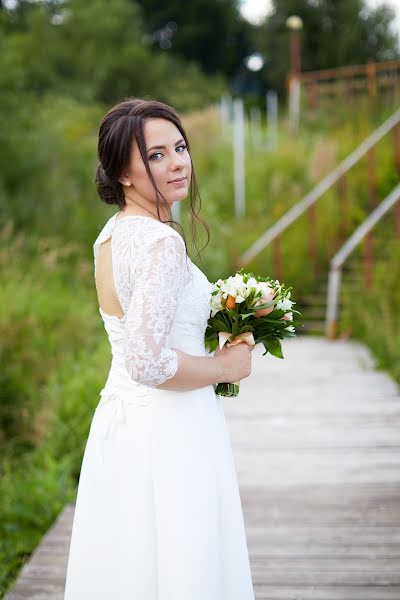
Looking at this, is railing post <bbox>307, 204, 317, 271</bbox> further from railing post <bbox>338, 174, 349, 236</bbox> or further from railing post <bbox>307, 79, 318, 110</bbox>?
railing post <bbox>307, 79, 318, 110</bbox>

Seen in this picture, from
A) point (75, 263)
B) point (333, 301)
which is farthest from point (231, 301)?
point (75, 263)

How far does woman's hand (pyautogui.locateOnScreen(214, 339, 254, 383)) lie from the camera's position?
1.97 meters

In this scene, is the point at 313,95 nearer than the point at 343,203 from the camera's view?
No

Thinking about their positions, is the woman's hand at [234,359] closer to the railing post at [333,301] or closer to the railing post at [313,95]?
the railing post at [333,301]

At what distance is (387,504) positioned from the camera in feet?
12.5

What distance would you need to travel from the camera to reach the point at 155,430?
1.98 meters

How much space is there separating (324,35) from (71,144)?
23376mm

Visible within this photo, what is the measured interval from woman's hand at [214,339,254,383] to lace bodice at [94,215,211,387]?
0.68 feet

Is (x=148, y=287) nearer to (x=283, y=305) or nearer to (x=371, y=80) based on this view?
(x=283, y=305)

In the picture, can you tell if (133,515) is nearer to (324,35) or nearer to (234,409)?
(234,409)

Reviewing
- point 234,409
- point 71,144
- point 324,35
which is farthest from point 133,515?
point 324,35

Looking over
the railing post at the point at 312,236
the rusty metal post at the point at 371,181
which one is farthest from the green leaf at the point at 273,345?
the rusty metal post at the point at 371,181

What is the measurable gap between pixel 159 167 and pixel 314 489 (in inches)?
106

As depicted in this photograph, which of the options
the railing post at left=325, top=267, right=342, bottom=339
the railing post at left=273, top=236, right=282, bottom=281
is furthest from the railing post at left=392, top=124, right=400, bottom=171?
the railing post at left=325, top=267, right=342, bottom=339
